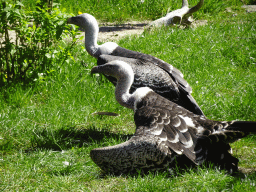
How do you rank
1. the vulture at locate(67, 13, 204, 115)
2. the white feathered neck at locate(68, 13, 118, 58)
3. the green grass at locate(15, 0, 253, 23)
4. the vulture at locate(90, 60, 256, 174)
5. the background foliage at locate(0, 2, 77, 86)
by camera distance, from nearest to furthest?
the vulture at locate(90, 60, 256, 174) → the vulture at locate(67, 13, 204, 115) → the background foliage at locate(0, 2, 77, 86) → the white feathered neck at locate(68, 13, 118, 58) → the green grass at locate(15, 0, 253, 23)

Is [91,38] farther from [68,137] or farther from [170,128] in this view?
[170,128]

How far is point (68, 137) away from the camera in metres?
3.94

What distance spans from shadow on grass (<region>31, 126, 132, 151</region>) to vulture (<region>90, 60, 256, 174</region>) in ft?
2.43

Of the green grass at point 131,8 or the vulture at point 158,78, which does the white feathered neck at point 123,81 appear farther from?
the green grass at point 131,8

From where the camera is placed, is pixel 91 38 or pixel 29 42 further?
pixel 91 38

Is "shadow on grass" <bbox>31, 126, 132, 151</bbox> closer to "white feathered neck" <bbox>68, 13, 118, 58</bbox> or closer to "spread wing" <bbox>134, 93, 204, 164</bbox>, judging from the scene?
"spread wing" <bbox>134, 93, 204, 164</bbox>

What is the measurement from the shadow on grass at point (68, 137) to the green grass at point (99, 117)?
0.01m

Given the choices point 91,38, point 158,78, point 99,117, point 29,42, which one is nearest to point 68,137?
point 99,117

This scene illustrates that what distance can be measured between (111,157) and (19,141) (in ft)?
4.32

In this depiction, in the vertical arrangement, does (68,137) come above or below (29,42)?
below

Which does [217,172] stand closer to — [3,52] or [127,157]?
[127,157]

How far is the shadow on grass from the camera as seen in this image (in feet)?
12.6

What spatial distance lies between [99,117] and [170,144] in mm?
1706

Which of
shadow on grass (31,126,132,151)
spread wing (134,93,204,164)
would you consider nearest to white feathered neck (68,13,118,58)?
shadow on grass (31,126,132,151)
